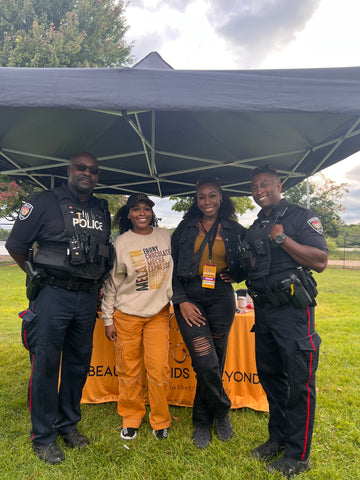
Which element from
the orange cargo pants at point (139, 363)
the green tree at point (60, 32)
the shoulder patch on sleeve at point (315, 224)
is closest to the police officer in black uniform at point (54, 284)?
the orange cargo pants at point (139, 363)

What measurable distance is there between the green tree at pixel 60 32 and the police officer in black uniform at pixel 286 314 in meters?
14.3

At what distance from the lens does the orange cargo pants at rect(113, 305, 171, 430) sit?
2514mm

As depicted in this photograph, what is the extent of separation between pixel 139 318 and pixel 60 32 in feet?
50.2

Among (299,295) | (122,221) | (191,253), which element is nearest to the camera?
(299,295)

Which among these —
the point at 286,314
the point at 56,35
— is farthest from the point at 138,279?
the point at 56,35

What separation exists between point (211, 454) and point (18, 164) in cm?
372

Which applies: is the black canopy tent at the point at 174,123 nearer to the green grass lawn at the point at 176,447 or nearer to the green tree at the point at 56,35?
the green grass lawn at the point at 176,447

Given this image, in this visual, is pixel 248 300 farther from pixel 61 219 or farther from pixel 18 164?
pixel 18 164

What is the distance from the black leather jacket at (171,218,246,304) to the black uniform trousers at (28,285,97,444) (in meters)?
0.76

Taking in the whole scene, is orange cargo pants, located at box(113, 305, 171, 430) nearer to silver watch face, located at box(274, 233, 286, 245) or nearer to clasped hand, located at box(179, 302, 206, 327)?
clasped hand, located at box(179, 302, 206, 327)

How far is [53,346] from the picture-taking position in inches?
89.4

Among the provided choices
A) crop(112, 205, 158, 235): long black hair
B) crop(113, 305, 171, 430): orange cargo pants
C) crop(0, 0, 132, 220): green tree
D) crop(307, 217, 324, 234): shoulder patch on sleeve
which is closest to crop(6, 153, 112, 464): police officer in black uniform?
crop(113, 305, 171, 430): orange cargo pants

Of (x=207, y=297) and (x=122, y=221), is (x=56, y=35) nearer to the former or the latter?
(x=122, y=221)

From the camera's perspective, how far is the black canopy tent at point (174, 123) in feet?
5.35
